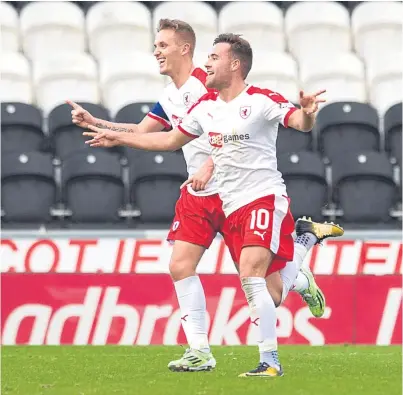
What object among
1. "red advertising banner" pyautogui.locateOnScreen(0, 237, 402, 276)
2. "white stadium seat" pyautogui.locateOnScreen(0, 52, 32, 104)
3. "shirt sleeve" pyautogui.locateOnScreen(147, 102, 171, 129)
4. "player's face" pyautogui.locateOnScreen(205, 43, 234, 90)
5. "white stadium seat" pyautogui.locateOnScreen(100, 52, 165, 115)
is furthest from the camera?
"white stadium seat" pyautogui.locateOnScreen(100, 52, 165, 115)

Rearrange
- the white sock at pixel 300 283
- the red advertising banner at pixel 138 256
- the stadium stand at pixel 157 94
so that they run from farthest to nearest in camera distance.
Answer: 1. the stadium stand at pixel 157 94
2. the red advertising banner at pixel 138 256
3. the white sock at pixel 300 283

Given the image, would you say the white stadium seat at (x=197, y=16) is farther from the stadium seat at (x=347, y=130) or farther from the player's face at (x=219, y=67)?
the player's face at (x=219, y=67)

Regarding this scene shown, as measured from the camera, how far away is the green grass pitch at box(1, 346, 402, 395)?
6.38 meters

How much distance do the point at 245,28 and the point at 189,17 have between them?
79 cm

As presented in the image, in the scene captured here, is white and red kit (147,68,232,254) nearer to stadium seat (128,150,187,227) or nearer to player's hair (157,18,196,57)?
player's hair (157,18,196,57)

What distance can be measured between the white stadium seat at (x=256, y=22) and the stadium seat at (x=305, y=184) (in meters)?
3.19

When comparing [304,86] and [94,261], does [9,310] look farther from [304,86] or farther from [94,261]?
[304,86]

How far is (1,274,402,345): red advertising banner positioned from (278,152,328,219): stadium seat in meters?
1.83

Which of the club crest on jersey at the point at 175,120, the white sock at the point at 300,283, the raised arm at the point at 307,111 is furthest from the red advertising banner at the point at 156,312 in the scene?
the raised arm at the point at 307,111

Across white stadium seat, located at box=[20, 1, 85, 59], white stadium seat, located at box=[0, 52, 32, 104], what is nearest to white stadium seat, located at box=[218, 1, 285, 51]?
white stadium seat, located at box=[20, 1, 85, 59]

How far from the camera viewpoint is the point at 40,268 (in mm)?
11625

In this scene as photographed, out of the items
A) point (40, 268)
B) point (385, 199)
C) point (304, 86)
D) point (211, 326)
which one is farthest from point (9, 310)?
point (304, 86)

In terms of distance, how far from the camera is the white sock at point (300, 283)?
27.5ft

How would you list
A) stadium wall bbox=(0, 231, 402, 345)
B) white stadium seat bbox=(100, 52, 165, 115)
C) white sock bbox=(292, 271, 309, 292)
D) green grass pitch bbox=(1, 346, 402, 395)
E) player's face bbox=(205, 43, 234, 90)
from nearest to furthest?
green grass pitch bbox=(1, 346, 402, 395) → player's face bbox=(205, 43, 234, 90) → white sock bbox=(292, 271, 309, 292) → stadium wall bbox=(0, 231, 402, 345) → white stadium seat bbox=(100, 52, 165, 115)
